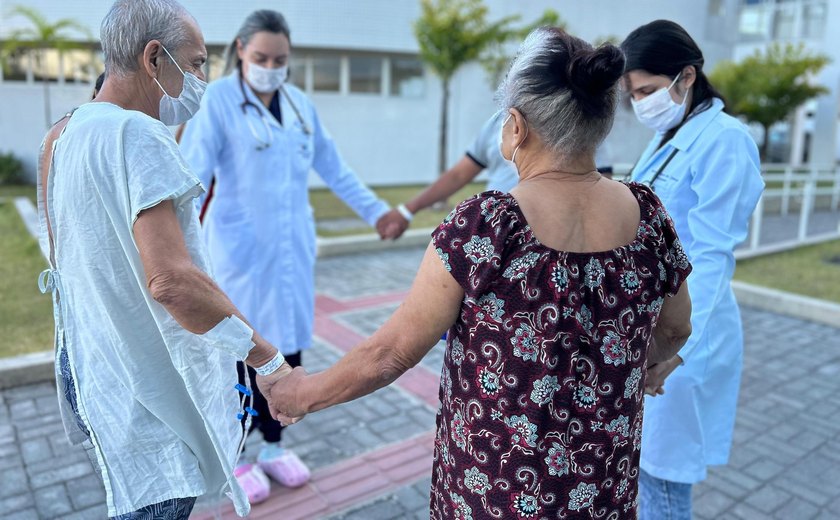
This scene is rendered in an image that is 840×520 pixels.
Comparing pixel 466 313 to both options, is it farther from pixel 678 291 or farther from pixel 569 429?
pixel 678 291

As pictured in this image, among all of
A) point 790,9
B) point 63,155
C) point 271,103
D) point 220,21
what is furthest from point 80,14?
point 790,9

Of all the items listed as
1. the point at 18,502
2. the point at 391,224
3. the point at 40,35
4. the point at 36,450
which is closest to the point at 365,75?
the point at 40,35

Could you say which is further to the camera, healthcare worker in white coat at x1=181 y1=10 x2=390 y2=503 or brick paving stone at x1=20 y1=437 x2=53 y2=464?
brick paving stone at x1=20 y1=437 x2=53 y2=464

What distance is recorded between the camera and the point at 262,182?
3137mm

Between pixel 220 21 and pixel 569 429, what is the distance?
16.0 metres

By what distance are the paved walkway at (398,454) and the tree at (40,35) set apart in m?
13.5

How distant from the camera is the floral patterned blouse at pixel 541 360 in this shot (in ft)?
4.77

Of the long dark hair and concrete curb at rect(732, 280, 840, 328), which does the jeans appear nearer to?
the long dark hair

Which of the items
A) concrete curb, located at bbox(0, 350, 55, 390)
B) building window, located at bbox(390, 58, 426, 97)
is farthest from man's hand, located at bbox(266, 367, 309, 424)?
building window, located at bbox(390, 58, 426, 97)

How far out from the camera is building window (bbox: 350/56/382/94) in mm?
17859

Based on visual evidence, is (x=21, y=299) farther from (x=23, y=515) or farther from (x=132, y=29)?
(x=132, y=29)

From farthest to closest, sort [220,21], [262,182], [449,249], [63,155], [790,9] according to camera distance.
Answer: [790,9]
[220,21]
[262,182]
[63,155]
[449,249]

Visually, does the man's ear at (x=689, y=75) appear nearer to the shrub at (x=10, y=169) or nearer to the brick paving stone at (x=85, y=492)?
the brick paving stone at (x=85, y=492)

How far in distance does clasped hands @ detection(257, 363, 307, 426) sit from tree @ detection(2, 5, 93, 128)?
16280 millimetres
